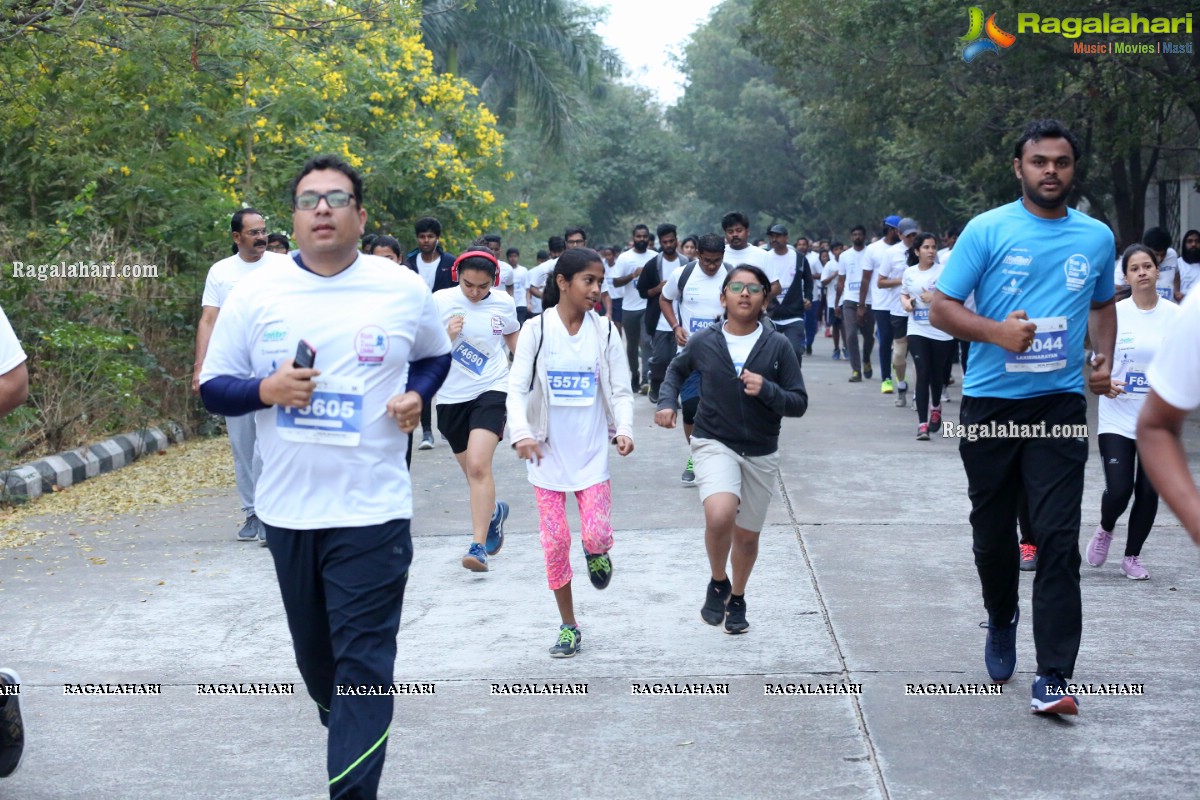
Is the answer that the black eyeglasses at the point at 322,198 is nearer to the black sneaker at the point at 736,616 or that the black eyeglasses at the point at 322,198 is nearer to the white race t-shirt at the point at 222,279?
the black sneaker at the point at 736,616

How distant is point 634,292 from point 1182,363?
14.3 m

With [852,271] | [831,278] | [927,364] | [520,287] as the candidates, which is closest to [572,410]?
[927,364]

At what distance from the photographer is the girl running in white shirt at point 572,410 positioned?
632 centimetres

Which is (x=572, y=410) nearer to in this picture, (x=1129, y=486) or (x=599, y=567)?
(x=599, y=567)

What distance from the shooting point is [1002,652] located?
557 cm

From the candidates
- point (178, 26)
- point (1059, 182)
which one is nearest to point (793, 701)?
point (1059, 182)

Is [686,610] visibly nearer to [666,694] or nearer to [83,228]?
[666,694]

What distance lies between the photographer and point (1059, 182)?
17.4 feet

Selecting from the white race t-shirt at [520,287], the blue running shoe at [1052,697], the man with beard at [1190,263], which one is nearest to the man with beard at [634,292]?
the white race t-shirt at [520,287]

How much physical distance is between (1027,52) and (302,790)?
13.7m

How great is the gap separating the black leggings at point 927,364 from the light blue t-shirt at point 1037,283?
7366 millimetres

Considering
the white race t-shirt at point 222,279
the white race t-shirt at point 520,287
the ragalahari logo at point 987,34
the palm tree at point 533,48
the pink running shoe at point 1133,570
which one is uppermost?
the palm tree at point 533,48

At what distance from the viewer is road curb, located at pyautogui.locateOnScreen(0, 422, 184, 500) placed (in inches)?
404

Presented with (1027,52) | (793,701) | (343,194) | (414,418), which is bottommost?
(793,701)
